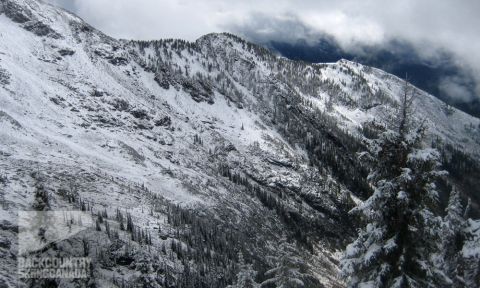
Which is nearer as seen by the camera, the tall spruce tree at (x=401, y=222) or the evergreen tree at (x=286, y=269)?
the tall spruce tree at (x=401, y=222)

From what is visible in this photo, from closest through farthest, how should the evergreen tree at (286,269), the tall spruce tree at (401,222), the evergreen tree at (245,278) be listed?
1. the tall spruce tree at (401,222)
2. the evergreen tree at (286,269)
3. the evergreen tree at (245,278)

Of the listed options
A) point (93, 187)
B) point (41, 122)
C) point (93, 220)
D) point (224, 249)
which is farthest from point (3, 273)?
point (41, 122)

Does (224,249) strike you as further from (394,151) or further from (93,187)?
(394,151)

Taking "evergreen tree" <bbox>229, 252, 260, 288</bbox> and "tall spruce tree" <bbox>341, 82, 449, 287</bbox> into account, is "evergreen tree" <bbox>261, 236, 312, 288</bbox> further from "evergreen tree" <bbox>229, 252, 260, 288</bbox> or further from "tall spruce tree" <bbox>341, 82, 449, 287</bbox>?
"tall spruce tree" <bbox>341, 82, 449, 287</bbox>

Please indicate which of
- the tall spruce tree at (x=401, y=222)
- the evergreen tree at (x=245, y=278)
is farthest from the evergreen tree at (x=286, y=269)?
the tall spruce tree at (x=401, y=222)

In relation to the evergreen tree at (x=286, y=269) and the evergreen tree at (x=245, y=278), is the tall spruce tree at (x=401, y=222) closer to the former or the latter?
the evergreen tree at (x=286, y=269)

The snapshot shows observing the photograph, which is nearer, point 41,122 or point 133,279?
point 133,279

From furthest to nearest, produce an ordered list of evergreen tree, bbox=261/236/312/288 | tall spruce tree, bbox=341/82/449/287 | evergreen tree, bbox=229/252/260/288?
evergreen tree, bbox=229/252/260/288 < evergreen tree, bbox=261/236/312/288 < tall spruce tree, bbox=341/82/449/287

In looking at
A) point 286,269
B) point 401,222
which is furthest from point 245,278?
point 401,222

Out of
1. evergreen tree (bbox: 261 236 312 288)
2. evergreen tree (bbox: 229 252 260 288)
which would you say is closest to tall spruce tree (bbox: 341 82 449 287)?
evergreen tree (bbox: 261 236 312 288)
